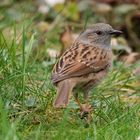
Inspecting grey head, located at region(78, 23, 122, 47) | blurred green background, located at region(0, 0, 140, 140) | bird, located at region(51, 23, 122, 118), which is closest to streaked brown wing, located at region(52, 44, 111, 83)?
bird, located at region(51, 23, 122, 118)

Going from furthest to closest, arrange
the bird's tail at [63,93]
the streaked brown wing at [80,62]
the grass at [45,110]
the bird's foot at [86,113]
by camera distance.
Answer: the streaked brown wing at [80,62], the bird's foot at [86,113], the bird's tail at [63,93], the grass at [45,110]

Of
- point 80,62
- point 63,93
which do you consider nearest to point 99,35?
point 80,62

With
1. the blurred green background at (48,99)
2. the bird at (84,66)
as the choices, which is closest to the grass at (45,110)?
the blurred green background at (48,99)

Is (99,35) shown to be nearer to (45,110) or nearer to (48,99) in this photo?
(48,99)

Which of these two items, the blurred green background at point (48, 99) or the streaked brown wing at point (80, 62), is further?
the streaked brown wing at point (80, 62)

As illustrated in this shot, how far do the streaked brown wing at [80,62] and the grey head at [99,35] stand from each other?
0.45 ft

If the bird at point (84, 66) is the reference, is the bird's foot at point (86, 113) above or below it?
below

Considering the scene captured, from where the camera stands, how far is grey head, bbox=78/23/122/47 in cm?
783

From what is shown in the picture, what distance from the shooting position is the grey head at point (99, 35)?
783 cm

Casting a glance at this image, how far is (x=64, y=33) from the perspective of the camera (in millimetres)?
10188

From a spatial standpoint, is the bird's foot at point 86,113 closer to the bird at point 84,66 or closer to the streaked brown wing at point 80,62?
the bird at point 84,66

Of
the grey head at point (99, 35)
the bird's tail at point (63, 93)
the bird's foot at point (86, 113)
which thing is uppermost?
the bird's tail at point (63, 93)

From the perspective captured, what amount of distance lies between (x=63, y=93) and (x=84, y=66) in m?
0.63

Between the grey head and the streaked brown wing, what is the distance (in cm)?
14
